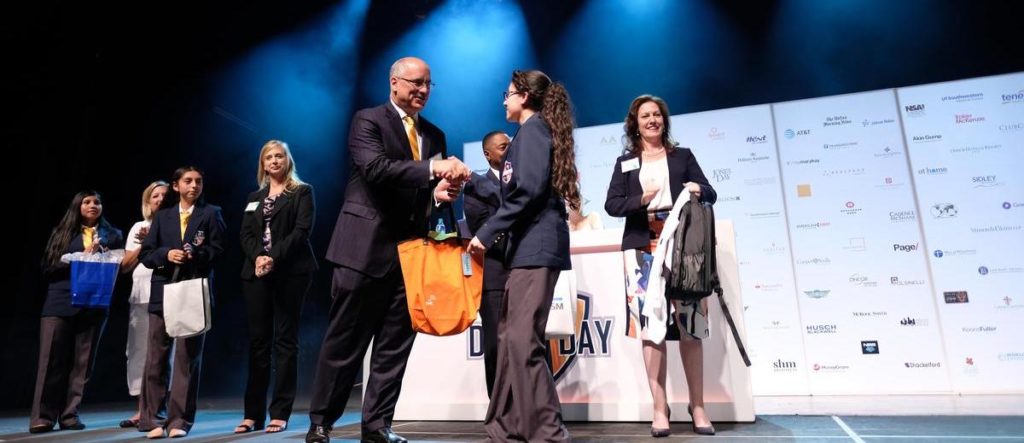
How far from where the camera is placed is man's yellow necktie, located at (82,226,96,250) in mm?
3513

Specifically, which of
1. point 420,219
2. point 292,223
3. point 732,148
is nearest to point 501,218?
point 420,219

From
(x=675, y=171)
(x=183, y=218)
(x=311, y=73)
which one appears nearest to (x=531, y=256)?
(x=675, y=171)

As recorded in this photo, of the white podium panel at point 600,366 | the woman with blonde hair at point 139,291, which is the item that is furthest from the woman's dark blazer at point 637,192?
the woman with blonde hair at point 139,291

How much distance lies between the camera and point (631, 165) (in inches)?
96.0

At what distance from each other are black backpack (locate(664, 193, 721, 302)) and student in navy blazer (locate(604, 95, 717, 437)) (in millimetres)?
96

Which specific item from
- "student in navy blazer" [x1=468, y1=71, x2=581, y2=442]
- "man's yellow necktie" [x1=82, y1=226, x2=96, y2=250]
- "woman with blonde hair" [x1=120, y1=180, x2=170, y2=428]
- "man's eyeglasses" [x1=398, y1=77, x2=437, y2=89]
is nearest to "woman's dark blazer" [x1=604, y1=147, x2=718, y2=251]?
"student in navy blazer" [x1=468, y1=71, x2=581, y2=442]

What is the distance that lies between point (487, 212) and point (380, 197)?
511 millimetres

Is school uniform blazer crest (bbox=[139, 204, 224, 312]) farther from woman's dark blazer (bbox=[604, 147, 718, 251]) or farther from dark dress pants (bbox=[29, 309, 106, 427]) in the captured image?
woman's dark blazer (bbox=[604, 147, 718, 251])

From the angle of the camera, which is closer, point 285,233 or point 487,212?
point 487,212

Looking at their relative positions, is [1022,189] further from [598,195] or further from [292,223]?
[292,223]

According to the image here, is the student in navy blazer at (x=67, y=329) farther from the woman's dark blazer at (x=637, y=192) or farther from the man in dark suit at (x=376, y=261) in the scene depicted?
the woman's dark blazer at (x=637, y=192)

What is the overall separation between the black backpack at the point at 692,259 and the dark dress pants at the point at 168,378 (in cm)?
220

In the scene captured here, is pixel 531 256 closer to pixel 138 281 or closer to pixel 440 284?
pixel 440 284

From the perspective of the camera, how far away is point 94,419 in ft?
12.2
